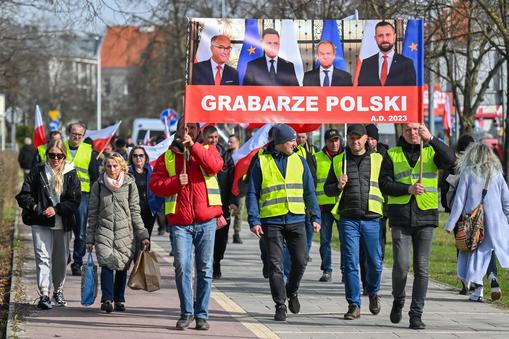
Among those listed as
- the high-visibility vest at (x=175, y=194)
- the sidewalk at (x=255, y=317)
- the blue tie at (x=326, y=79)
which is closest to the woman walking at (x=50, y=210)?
the sidewalk at (x=255, y=317)

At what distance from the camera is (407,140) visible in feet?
34.8

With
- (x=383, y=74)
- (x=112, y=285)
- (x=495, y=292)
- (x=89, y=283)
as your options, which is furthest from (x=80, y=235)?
(x=495, y=292)

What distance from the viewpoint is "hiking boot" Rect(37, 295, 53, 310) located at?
11547mm

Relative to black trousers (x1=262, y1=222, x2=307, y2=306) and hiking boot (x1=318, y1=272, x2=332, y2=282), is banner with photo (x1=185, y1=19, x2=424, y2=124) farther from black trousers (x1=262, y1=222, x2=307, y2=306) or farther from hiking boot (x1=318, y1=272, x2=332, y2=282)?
hiking boot (x1=318, y1=272, x2=332, y2=282)

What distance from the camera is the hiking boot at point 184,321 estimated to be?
10.2 metres

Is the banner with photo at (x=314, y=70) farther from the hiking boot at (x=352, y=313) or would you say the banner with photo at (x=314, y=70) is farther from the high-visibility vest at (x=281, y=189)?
the hiking boot at (x=352, y=313)

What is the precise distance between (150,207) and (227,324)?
9.00 ft

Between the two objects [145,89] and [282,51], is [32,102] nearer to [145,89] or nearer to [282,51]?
[145,89]

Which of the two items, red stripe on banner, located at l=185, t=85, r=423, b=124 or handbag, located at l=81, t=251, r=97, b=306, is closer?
red stripe on banner, located at l=185, t=85, r=423, b=124

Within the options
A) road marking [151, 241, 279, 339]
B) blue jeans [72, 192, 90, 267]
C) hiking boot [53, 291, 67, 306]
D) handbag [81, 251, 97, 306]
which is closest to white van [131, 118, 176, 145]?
blue jeans [72, 192, 90, 267]

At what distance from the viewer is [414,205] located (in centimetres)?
1040

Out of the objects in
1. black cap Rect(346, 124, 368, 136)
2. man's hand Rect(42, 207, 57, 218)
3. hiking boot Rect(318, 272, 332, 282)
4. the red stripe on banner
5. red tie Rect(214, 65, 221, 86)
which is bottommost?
hiking boot Rect(318, 272, 332, 282)

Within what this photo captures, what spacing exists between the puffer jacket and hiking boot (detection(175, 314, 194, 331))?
1179 mm

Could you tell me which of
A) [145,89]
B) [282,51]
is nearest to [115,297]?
[282,51]
